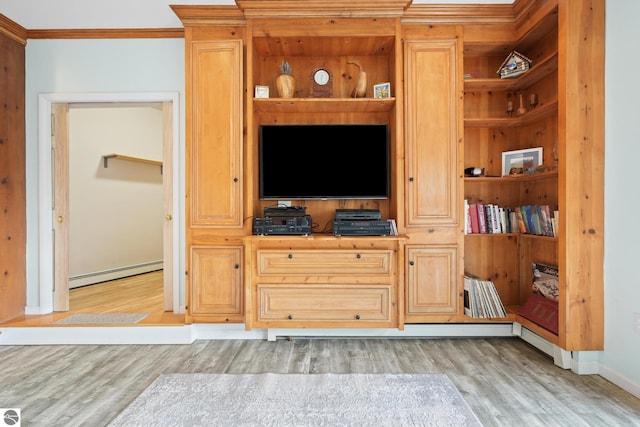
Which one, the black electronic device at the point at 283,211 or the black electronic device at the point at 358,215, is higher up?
the black electronic device at the point at 283,211

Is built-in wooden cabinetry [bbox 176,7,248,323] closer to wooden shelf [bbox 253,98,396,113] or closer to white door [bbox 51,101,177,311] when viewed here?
wooden shelf [bbox 253,98,396,113]

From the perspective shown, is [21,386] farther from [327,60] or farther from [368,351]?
[327,60]

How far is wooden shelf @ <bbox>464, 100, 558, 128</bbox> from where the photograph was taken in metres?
2.58

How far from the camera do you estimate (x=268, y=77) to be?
10.1 ft

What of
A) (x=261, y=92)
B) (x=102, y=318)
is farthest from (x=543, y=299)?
(x=102, y=318)

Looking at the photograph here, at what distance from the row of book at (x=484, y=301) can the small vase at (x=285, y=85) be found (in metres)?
2.10

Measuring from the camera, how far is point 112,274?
4719mm

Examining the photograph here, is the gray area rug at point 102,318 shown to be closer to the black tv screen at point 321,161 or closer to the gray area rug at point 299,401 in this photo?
the gray area rug at point 299,401

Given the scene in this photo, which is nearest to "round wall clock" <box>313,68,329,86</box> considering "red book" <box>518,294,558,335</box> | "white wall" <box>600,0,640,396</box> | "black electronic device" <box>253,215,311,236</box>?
"black electronic device" <box>253,215,311,236</box>

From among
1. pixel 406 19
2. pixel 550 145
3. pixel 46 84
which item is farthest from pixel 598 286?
pixel 46 84

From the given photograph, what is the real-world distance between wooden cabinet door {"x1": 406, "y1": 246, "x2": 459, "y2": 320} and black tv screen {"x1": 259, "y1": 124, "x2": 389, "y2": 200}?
0.66 m

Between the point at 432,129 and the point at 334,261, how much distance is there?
1.31 meters

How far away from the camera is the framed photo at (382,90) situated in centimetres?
278

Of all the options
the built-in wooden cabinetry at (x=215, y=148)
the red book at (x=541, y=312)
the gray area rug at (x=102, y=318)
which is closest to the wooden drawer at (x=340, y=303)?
the built-in wooden cabinetry at (x=215, y=148)
